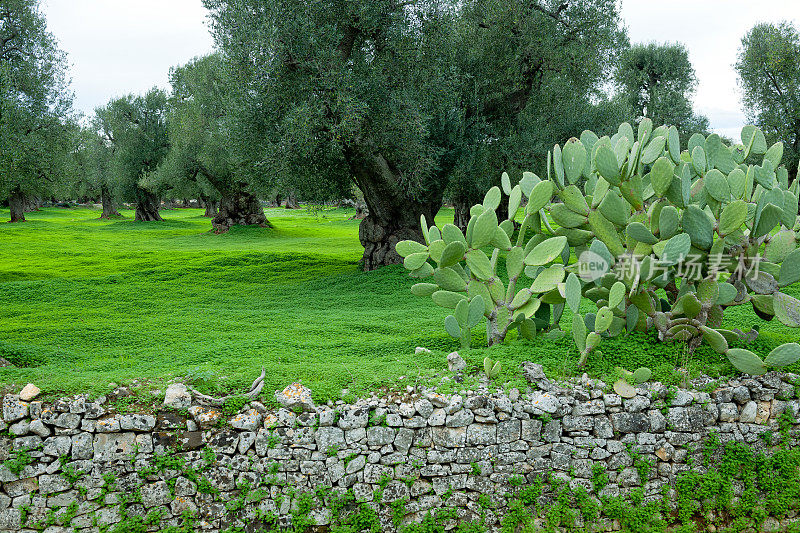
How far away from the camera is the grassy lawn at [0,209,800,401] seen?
567cm

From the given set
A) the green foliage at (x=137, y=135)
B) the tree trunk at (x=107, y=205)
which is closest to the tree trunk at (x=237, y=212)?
the green foliage at (x=137, y=135)

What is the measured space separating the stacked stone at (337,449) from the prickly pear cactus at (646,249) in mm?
775

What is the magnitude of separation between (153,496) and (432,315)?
6091 mm

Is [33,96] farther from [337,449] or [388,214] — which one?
[337,449]

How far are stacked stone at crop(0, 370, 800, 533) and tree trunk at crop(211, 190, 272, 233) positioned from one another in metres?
25.1

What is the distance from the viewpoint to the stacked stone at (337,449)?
472 cm

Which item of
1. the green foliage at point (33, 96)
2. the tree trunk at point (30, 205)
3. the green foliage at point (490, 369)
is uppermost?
the green foliage at point (33, 96)

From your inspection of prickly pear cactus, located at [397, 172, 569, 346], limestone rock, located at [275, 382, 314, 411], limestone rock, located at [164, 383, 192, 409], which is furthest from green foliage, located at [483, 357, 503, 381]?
limestone rock, located at [164, 383, 192, 409]

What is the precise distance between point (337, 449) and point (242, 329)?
4.93 meters

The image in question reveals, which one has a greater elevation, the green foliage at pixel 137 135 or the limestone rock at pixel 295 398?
the green foliage at pixel 137 135

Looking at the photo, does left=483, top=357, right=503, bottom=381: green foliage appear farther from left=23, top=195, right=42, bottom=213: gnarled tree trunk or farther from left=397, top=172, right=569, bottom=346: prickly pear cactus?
left=23, top=195, right=42, bottom=213: gnarled tree trunk

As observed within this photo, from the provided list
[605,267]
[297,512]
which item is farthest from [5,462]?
[605,267]

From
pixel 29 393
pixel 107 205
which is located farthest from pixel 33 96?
pixel 107 205

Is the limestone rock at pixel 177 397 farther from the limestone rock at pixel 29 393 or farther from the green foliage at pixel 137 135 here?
the green foliage at pixel 137 135
